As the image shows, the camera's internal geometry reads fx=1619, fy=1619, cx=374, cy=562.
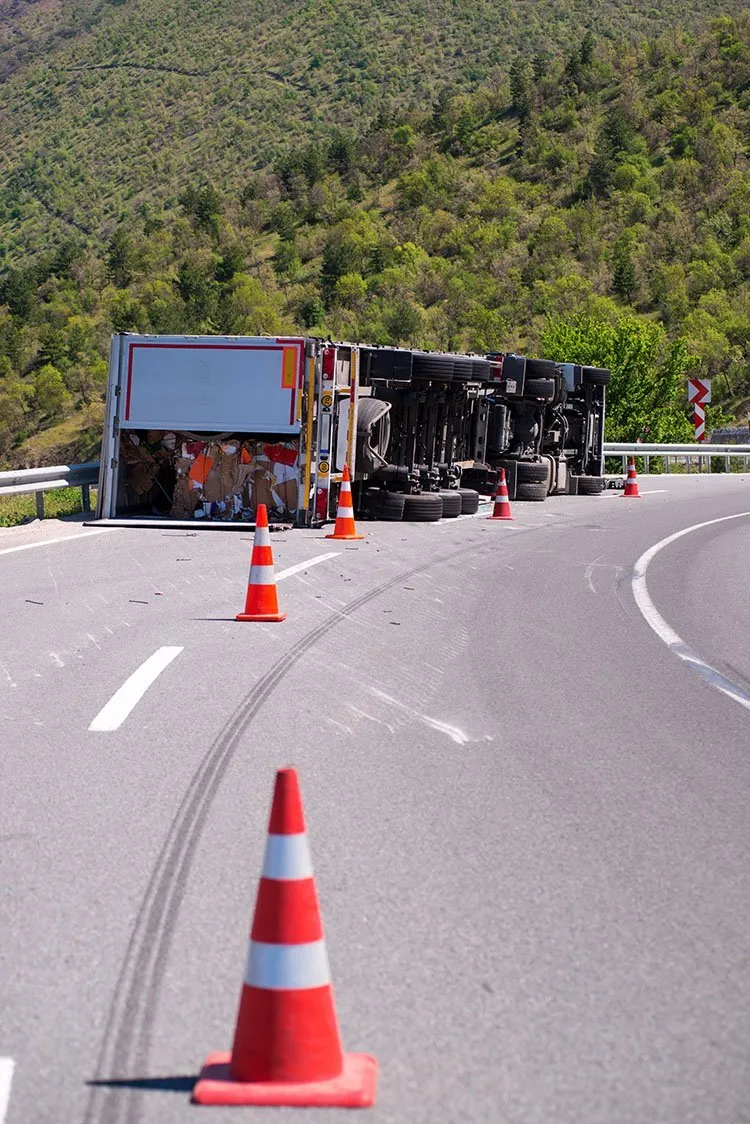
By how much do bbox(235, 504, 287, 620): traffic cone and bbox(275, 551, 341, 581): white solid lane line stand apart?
99.0 inches

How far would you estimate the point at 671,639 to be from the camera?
1164cm

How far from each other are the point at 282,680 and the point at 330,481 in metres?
10.8

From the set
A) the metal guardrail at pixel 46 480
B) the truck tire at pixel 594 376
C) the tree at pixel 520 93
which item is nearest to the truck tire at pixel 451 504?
the metal guardrail at pixel 46 480

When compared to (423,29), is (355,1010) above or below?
below

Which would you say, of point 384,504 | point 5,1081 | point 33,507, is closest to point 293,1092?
point 5,1081

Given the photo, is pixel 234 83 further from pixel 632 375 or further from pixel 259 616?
pixel 259 616

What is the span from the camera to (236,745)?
760cm

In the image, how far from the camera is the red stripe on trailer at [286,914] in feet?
12.7

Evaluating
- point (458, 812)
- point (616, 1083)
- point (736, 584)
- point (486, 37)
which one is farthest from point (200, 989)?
point (486, 37)

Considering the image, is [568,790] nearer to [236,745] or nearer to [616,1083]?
[236,745]

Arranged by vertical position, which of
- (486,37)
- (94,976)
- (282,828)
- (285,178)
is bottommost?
(94,976)

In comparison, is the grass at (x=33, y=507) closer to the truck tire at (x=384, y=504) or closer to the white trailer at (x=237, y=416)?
the white trailer at (x=237, y=416)

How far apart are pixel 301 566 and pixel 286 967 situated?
11.9 m

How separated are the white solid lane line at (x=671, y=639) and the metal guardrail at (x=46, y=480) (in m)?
7.25
